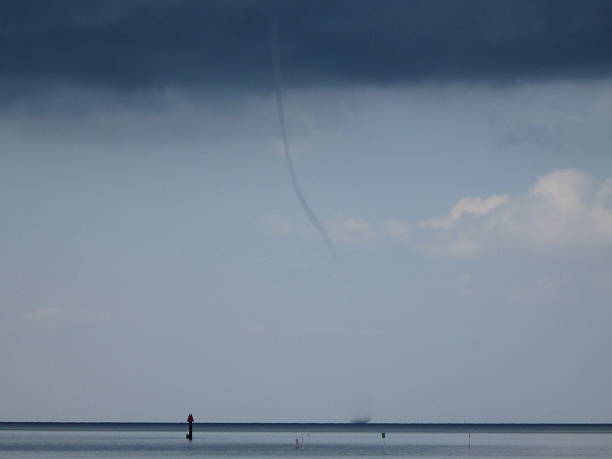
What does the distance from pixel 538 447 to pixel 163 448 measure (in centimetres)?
3744

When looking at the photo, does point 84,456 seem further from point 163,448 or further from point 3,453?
point 163,448

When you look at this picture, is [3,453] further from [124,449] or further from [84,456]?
[124,449]

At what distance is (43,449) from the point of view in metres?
116

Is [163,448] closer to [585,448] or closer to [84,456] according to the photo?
[84,456]

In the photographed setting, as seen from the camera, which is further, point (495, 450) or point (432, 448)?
point (432, 448)

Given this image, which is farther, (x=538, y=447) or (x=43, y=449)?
(x=538, y=447)

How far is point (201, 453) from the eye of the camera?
11056 centimetres

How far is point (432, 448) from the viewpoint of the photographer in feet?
420

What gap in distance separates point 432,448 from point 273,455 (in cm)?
2467

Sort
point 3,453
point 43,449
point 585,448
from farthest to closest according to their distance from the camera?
point 585,448 < point 43,449 < point 3,453

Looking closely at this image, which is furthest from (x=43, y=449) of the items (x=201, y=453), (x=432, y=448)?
(x=432, y=448)

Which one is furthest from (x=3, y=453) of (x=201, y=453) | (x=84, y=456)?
(x=201, y=453)

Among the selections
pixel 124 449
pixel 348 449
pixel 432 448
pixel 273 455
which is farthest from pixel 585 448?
pixel 124 449

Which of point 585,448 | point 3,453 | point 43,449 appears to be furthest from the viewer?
point 585,448
